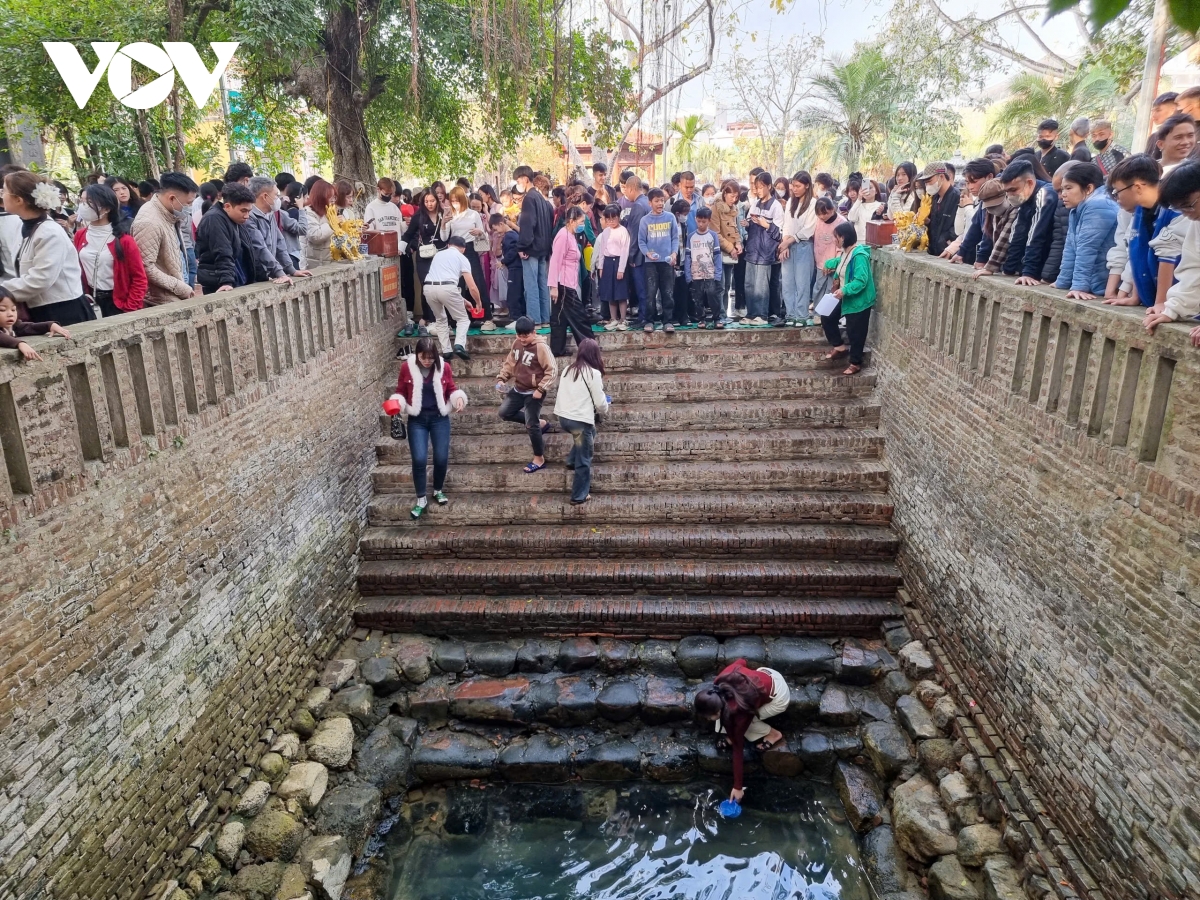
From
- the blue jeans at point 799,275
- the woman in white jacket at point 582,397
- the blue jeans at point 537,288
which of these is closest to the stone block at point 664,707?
the woman in white jacket at point 582,397

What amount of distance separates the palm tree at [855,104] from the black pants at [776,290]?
1292 centimetres

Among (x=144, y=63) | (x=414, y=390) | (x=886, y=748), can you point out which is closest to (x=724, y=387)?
(x=414, y=390)

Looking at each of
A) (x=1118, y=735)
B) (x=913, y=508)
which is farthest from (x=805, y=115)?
(x=1118, y=735)

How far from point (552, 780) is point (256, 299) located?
4368 mm

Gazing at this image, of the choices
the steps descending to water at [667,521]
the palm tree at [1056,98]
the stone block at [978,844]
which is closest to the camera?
the stone block at [978,844]

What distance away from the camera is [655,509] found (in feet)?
26.7

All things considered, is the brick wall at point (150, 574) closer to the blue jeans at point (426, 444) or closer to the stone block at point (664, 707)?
the blue jeans at point (426, 444)

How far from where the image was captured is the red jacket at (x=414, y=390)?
7.75 metres

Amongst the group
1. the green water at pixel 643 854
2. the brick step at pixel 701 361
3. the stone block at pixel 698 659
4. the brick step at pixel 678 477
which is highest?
the brick step at pixel 701 361

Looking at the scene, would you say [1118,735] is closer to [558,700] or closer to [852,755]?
[852,755]

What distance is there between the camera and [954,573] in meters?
6.58

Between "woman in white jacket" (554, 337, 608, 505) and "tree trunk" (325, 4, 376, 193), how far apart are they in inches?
243

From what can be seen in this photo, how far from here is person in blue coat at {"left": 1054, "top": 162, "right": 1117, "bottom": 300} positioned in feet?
17.1

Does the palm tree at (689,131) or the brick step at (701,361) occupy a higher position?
the palm tree at (689,131)
